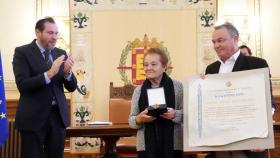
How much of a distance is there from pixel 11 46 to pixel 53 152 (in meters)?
4.52

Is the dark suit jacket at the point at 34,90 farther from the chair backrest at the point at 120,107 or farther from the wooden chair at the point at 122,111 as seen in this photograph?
the chair backrest at the point at 120,107

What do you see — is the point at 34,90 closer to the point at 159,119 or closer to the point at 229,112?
the point at 159,119

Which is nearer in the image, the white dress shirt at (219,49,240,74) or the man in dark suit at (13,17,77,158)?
the white dress shirt at (219,49,240,74)

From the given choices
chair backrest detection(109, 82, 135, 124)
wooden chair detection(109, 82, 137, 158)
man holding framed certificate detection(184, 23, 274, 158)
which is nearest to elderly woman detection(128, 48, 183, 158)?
man holding framed certificate detection(184, 23, 274, 158)

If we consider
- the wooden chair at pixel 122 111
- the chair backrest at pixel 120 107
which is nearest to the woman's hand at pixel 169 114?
the wooden chair at pixel 122 111

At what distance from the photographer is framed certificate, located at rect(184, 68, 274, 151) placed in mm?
2549

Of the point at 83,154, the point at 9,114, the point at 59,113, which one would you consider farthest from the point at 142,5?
the point at 59,113

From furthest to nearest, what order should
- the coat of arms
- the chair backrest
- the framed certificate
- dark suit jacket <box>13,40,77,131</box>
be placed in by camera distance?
the coat of arms
the chair backrest
dark suit jacket <box>13,40,77,131</box>
the framed certificate

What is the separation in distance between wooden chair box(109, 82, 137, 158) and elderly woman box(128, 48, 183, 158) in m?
1.95

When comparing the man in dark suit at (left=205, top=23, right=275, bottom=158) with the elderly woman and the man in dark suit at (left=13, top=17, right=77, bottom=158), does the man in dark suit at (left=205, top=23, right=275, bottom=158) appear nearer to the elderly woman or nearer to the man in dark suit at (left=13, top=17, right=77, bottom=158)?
the elderly woman

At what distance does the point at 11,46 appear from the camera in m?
A: 7.26

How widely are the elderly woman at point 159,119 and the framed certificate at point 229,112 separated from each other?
10 centimetres

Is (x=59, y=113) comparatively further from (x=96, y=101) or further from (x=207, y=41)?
(x=207, y=41)

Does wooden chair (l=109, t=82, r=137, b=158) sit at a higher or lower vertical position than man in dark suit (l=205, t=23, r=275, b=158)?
lower
